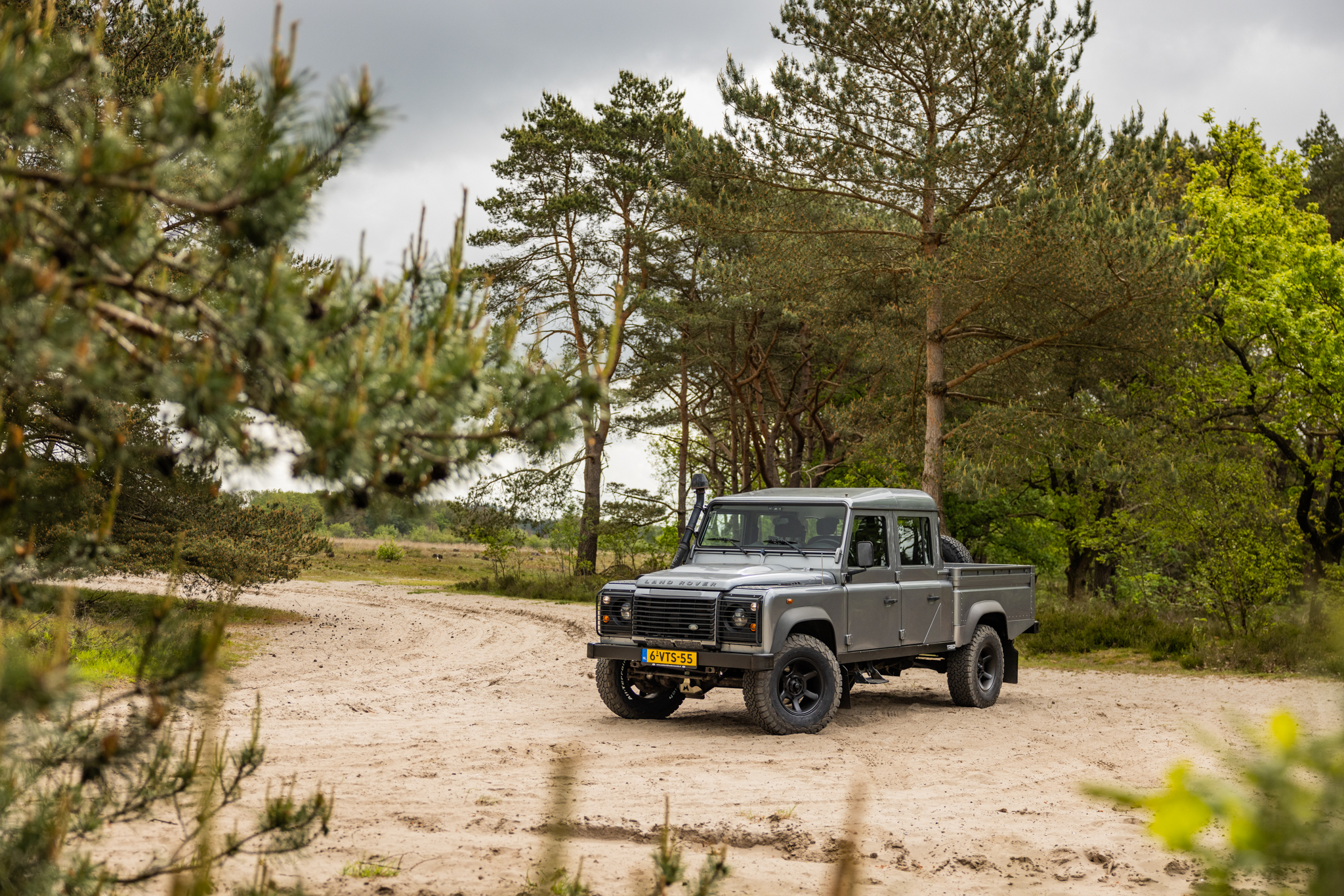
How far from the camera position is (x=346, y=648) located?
1769 cm

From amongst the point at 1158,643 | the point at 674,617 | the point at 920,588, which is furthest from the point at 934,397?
the point at 674,617

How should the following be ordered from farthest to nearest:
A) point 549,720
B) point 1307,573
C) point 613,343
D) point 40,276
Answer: point 1307,573
point 549,720
point 613,343
point 40,276

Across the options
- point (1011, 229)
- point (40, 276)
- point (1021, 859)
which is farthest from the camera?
point (1011, 229)

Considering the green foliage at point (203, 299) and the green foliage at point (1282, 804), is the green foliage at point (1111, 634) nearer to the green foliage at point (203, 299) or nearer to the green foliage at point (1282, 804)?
the green foliage at point (203, 299)

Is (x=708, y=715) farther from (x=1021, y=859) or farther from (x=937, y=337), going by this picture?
(x=937, y=337)

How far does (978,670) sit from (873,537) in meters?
2.49

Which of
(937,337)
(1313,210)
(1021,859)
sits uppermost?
(1313,210)

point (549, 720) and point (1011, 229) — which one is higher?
point (1011, 229)

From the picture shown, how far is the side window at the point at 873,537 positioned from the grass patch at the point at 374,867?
612 centimetres

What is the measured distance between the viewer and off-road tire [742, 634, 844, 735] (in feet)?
30.9

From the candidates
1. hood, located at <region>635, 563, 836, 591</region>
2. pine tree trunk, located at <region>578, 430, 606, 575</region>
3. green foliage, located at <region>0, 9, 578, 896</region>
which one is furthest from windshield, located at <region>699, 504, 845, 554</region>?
pine tree trunk, located at <region>578, 430, 606, 575</region>

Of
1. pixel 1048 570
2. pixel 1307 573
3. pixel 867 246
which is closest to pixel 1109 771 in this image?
pixel 867 246

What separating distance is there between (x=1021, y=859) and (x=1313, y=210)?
1273 inches

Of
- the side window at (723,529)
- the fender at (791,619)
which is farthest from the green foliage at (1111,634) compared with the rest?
the fender at (791,619)
